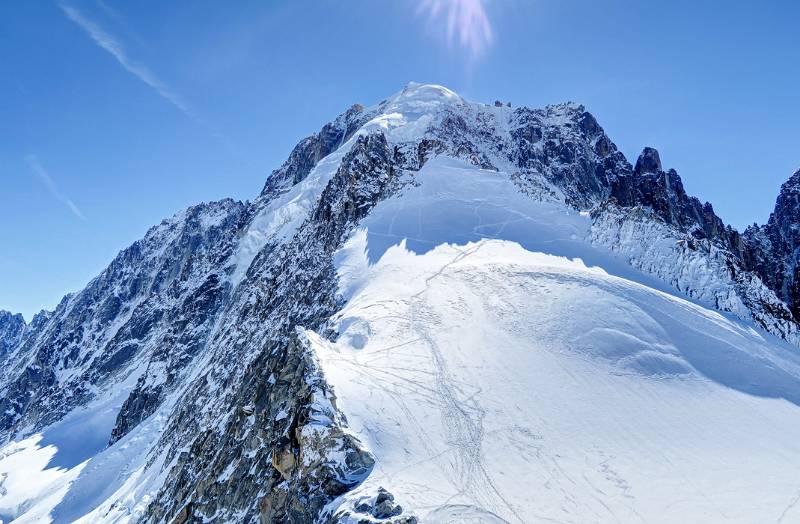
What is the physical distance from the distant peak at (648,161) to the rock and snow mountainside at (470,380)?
2000cm

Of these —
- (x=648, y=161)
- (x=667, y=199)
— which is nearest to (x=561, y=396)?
(x=667, y=199)

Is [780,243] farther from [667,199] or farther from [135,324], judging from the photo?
[135,324]

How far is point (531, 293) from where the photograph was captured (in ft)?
92.2

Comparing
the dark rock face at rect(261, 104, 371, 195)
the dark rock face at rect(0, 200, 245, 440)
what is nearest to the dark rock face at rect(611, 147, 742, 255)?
the dark rock face at rect(261, 104, 371, 195)

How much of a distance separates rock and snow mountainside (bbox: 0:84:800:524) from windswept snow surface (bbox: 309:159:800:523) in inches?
3.4

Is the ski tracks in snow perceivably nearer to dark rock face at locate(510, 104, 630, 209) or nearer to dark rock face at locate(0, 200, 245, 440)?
dark rock face at locate(510, 104, 630, 209)

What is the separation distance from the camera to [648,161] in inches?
3187

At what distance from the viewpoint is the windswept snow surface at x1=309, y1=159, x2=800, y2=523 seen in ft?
47.8

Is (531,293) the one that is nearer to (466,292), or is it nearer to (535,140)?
(466,292)

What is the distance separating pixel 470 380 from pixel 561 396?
11.7ft

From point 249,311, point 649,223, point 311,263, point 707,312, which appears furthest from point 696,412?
point 249,311

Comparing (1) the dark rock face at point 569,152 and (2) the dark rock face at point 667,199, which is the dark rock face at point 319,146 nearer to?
(1) the dark rock face at point 569,152

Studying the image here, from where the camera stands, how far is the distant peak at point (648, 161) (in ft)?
264

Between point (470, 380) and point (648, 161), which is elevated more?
point (648, 161)
